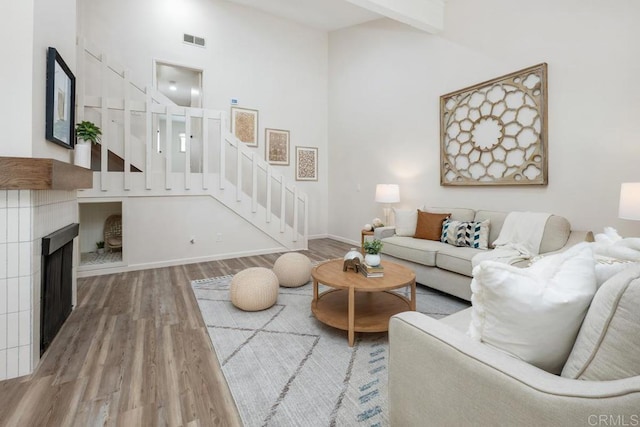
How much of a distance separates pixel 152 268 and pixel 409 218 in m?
3.50

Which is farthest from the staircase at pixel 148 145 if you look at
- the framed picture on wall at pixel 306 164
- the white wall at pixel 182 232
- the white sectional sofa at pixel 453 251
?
the white sectional sofa at pixel 453 251

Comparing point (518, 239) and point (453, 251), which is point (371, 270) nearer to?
point (453, 251)

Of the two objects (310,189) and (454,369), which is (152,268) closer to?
(310,189)

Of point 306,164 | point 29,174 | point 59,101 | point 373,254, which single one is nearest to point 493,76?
point 373,254

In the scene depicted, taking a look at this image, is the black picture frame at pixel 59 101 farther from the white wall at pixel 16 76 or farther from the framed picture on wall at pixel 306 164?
the framed picture on wall at pixel 306 164

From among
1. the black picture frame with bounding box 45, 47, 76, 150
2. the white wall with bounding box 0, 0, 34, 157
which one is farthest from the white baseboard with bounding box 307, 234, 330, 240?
the white wall with bounding box 0, 0, 34, 157

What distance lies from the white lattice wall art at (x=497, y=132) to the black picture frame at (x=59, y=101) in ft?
13.4

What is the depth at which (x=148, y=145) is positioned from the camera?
13.6 feet

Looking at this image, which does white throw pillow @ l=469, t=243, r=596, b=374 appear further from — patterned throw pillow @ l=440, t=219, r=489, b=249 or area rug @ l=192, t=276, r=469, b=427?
patterned throw pillow @ l=440, t=219, r=489, b=249

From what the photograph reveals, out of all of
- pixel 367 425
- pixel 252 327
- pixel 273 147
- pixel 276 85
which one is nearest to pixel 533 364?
pixel 367 425

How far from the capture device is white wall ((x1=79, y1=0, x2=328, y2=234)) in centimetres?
482

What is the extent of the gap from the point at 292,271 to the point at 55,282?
6.42 feet

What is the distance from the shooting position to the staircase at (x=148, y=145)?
3945 mm

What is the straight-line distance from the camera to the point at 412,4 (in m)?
3.84
